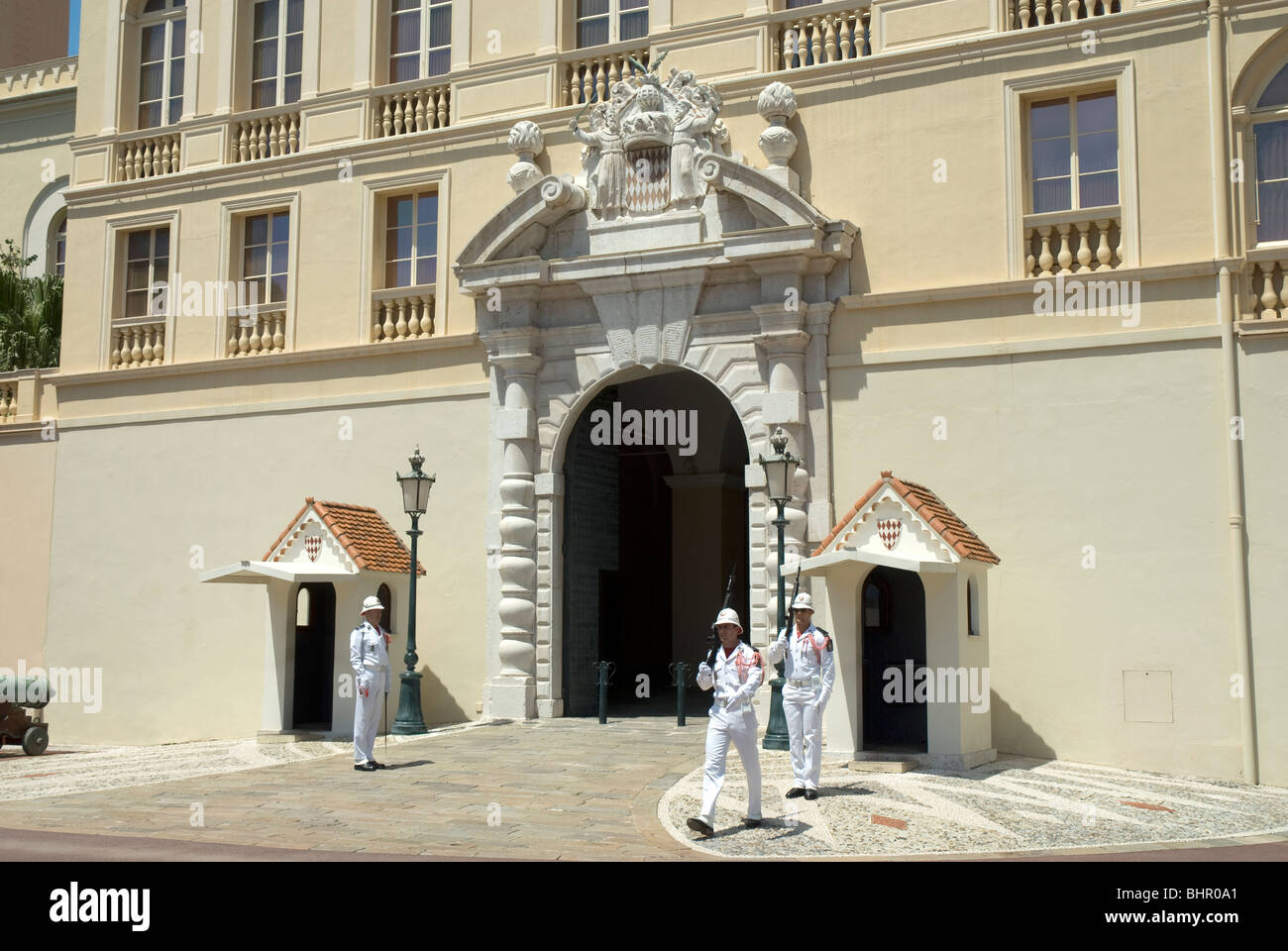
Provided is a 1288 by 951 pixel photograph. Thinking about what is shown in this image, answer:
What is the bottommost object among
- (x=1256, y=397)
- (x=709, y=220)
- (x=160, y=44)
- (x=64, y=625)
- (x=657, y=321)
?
(x=64, y=625)

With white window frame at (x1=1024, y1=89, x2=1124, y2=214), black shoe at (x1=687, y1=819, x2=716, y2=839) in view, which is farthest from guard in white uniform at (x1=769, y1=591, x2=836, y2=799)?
white window frame at (x1=1024, y1=89, x2=1124, y2=214)

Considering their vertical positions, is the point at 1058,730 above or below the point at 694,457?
below

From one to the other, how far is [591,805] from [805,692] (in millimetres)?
2130

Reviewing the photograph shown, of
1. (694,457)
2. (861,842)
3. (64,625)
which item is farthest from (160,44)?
(861,842)

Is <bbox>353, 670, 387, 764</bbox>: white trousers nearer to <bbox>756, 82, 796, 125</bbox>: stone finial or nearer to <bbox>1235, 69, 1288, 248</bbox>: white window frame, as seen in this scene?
<bbox>756, 82, 796, 125</bbox>: stone finial

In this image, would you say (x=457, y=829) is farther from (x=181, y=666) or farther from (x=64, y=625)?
(x=64, y=625)

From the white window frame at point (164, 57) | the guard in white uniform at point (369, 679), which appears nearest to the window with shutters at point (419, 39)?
the white window frame at point (164, 57)

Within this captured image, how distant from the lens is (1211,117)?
15.2 m

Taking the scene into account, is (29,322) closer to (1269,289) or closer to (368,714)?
(368,714)

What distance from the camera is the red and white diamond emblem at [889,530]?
1425 cm

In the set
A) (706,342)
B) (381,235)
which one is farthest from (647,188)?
(381,235)

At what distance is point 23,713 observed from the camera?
18391mm

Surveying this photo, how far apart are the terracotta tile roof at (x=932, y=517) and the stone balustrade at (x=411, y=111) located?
906cm

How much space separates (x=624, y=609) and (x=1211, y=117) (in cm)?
1193
